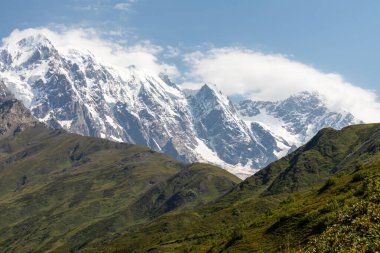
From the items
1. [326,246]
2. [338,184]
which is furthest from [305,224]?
[326,246]

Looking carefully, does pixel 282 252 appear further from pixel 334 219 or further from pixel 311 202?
pixel 311 202

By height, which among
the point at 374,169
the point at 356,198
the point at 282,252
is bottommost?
the point at 282,252

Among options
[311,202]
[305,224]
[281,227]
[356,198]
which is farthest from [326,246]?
[311,202]

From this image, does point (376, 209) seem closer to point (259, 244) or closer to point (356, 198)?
point (356, 198)

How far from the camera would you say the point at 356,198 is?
72000mm

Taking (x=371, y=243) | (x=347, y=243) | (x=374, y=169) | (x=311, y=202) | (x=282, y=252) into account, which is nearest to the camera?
(x=371, y=243)

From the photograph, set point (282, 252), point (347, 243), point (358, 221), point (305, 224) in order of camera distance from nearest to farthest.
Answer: point (347, 243)
point (358, 221)
point (282, 252)
point (305, 224)

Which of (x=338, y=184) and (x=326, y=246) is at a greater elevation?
(x=338, y=184)

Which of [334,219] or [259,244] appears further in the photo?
[259,244]

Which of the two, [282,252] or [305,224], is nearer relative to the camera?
[282,252]

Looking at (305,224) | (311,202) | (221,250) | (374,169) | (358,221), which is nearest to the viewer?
(358,221)

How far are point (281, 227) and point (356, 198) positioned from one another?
23015mm

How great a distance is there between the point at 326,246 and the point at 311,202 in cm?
4931

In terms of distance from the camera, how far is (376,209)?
5569cm
